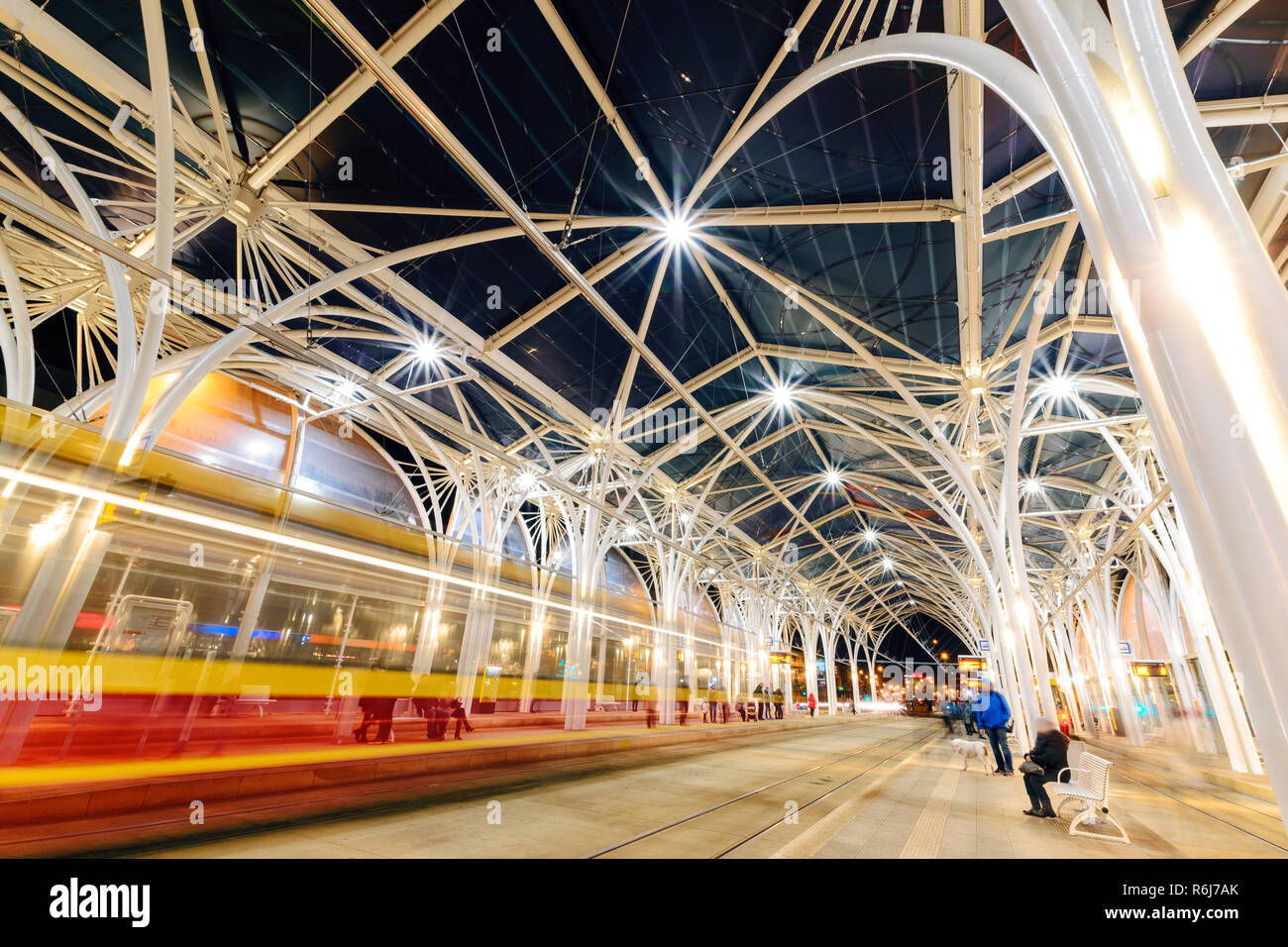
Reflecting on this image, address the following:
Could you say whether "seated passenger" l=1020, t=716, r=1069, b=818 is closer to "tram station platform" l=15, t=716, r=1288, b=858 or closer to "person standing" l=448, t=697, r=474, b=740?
"tram station platform" l=15, t=716, r=1288, b=858

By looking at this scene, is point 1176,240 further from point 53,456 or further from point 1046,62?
point 53,456

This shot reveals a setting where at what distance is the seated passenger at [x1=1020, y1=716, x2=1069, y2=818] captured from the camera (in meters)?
7.84

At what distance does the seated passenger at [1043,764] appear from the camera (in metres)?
7.84

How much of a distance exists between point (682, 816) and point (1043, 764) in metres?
5.73

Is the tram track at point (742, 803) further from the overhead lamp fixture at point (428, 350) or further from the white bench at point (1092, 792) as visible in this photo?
the overhead lamp fixture at point (428, 350)

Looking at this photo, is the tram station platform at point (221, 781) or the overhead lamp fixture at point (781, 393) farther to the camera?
the overhead lamp fixture at point (781, 393)

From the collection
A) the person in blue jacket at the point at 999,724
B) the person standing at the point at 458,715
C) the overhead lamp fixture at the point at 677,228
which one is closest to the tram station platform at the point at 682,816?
the person in blue jacket at the point at 999,724

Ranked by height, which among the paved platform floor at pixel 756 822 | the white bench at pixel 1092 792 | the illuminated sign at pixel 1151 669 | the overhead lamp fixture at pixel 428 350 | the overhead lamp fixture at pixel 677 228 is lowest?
the paved platform floor at pixel 756 822

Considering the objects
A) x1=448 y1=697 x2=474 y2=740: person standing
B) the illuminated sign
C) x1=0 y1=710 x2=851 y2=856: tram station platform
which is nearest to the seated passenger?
x1=0 y1=710 x2=851 y2=856: tram station platform

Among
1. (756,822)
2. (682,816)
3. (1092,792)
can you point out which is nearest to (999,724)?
(1092,792)

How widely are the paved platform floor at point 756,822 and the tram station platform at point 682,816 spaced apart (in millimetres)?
35

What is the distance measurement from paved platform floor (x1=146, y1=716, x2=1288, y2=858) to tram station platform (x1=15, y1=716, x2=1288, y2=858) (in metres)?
0.04

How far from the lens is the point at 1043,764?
26.3 feet

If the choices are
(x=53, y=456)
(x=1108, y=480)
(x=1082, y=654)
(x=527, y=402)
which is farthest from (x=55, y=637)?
(x=1082, y=654)
